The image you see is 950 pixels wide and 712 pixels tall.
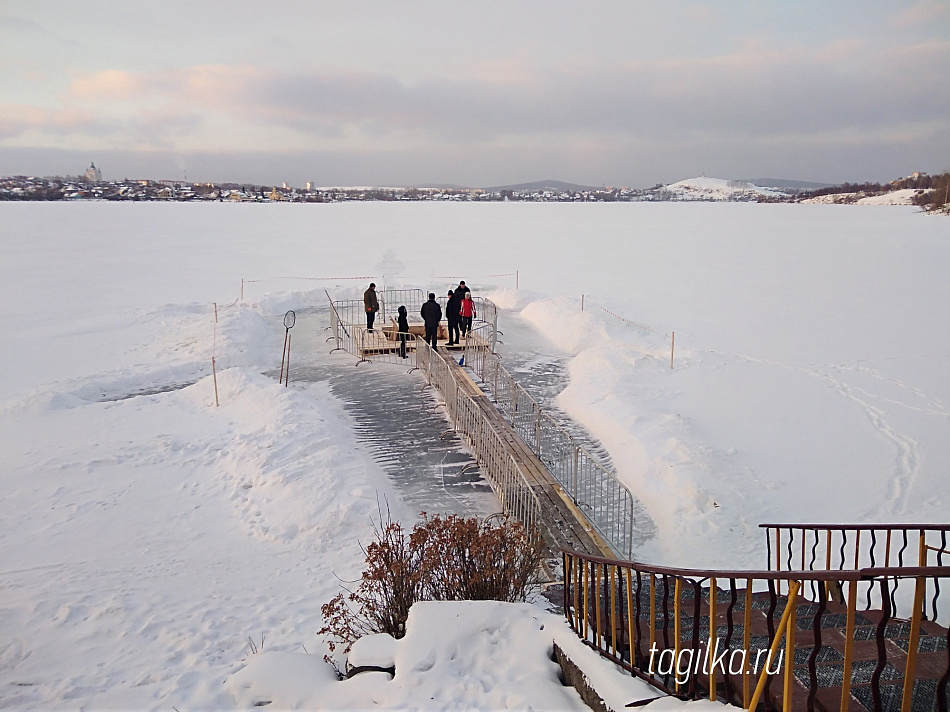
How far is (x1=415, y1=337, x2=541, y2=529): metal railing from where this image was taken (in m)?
7.25

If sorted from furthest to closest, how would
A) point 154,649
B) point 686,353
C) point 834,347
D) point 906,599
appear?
point 834,347, point 686,353, point 906,599, point 154,649

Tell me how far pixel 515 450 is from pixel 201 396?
5.96 metres

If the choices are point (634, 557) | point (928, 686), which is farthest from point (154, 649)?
point (928, 686)

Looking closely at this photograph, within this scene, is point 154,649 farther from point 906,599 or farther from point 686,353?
point 686,353

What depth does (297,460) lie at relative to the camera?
859 cm

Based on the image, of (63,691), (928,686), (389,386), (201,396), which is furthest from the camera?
(389,386)

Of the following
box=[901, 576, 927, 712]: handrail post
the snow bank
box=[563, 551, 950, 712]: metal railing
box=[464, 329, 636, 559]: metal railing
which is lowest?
box=[464, 329, 636, 559]: metal railing

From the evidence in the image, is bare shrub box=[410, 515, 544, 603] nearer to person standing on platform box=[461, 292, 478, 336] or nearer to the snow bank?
the snow bank

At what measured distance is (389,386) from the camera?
1279 centimetres

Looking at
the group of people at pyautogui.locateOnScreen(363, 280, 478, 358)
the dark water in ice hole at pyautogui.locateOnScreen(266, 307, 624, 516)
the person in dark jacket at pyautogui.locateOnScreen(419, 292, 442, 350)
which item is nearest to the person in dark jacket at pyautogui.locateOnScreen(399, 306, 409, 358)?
the group of people at pyautogui.locateOnScreen(363, 280, 478, 358)

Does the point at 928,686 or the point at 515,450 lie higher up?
the point at 928,686

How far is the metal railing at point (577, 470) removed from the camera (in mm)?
7625

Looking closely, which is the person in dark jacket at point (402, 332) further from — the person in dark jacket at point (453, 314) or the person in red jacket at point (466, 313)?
the person in red jacket at point (466, 313)

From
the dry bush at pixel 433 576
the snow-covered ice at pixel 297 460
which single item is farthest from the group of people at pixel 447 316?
the dry bush at pixel 433 576
